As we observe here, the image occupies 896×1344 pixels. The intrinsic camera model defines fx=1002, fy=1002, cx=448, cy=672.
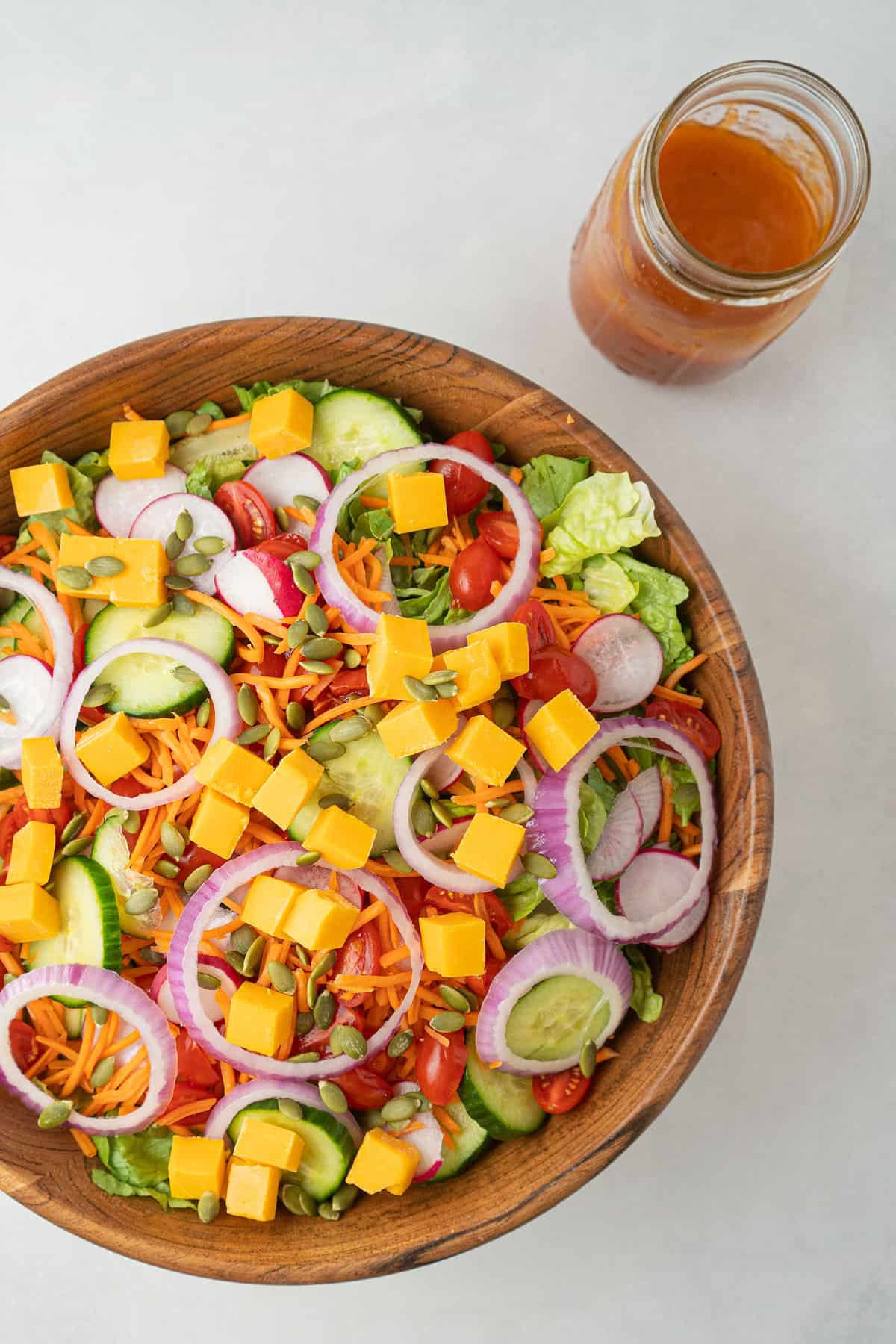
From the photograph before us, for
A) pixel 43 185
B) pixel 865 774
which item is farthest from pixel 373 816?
pixel 43 185

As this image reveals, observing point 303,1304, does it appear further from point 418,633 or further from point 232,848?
point 418,633

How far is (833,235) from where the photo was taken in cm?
266

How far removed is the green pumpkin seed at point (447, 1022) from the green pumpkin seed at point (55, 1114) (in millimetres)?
921

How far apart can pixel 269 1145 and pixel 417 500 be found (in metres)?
1.61

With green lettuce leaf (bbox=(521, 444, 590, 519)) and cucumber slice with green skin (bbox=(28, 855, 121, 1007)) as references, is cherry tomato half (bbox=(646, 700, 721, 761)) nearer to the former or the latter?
green lettuce leaf (bbox=(521, 444, 590, 519))

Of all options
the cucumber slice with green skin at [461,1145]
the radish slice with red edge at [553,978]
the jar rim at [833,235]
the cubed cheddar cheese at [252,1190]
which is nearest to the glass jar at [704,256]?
the jar rim at [833,235]

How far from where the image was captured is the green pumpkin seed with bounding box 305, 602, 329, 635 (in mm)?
2471

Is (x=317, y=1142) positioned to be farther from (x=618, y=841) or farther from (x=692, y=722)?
(x=692, y=722)

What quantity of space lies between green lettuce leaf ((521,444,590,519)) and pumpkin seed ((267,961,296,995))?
134cm

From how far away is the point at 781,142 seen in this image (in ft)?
9.64

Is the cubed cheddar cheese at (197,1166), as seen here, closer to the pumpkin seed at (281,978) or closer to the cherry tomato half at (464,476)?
the pumpkin seed at (281,978)

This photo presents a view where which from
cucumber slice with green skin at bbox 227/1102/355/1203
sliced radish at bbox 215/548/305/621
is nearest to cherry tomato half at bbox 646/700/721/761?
sliced radish at bbox 215/548/305/621

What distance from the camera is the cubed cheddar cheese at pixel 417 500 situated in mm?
2541

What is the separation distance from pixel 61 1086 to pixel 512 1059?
1.14m
